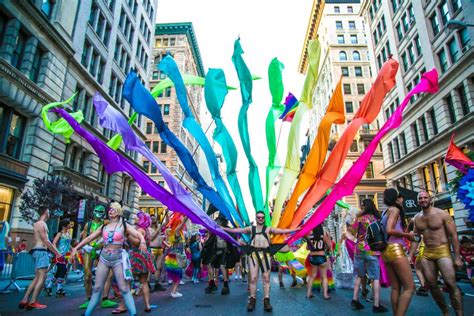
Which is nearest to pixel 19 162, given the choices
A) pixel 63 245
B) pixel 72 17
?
pixel 63 245

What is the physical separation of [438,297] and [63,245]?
916 cm

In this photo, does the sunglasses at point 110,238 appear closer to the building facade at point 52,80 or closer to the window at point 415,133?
the building facade at point 52,80

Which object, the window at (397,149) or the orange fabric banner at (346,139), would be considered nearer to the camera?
the orange fabric banner at (346,139)

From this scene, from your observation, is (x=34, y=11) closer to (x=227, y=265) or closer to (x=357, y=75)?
(x=227, y=265)

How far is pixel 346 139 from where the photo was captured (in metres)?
7.54

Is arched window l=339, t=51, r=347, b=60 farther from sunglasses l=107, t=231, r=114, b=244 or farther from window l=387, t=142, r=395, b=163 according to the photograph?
sunglasses l=107, t=231, r=114, b=244

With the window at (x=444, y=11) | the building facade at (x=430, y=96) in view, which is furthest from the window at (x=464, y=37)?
the window at (x=444, y=11)

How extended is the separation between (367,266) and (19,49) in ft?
62.5

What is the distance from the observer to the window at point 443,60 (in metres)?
23.5

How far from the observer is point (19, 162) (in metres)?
15.8

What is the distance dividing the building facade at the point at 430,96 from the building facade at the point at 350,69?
8.23 metres

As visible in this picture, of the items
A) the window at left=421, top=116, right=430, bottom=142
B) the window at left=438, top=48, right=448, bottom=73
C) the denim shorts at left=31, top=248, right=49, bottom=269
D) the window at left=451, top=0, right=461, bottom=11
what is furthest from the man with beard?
Answer: the window at left=451, top=0, right=461, bottom=11

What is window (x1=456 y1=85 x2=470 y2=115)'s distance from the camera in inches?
829

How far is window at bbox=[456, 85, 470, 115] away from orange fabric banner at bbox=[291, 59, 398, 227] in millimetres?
17439
